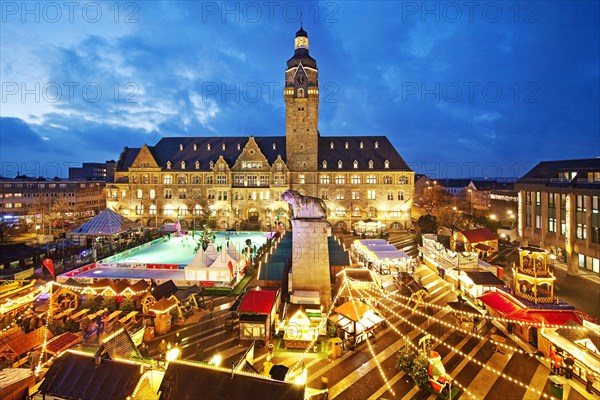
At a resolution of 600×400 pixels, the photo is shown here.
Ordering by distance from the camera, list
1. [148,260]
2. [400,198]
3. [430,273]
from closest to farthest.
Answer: [430,273] → [148,260] → [400,198]

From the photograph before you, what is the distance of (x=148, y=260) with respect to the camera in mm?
29625

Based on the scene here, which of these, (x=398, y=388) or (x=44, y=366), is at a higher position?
(x=44, y=366)

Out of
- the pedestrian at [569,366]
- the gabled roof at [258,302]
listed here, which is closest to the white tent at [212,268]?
the gabled roof at [258,302]

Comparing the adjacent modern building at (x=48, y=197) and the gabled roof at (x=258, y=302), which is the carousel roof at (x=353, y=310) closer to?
the gabled roof at (x=258, y=302)

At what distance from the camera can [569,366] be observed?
11.3m

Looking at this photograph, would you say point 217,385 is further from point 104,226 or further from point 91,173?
point 91,173

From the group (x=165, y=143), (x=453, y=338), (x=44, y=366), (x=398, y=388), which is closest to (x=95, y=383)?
(x=44, y=366)

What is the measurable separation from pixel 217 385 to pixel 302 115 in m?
46.2

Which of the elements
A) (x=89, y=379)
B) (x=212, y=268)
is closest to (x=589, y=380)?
(x=89, y=379)

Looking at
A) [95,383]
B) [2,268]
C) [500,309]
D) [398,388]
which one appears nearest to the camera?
[95,383]

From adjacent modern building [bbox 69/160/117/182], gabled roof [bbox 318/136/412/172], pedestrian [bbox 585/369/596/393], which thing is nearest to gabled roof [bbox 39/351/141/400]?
pedestrian [bbox 585/369/596/393]

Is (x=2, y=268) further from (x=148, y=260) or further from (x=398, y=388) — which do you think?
(x=398, y=388)

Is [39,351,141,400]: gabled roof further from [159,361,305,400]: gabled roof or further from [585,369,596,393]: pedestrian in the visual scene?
[585,369,596,393]: pedestrian

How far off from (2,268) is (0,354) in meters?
17.3
